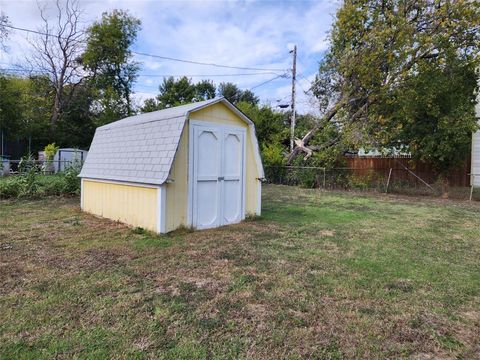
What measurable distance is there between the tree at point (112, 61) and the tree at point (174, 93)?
2.16 meters

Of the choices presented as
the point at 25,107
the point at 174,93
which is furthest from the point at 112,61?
the point at 25,107

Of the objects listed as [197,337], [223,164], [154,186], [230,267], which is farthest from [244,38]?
[197,337]

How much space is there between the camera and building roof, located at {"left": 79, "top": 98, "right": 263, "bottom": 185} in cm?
545

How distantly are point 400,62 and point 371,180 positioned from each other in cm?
492

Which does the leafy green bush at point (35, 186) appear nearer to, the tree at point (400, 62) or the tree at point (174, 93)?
the tree at point (400, 62)

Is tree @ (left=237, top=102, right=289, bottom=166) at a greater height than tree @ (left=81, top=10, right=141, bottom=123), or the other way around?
tree @ (left=81, top=10, right=141, bottom=123)

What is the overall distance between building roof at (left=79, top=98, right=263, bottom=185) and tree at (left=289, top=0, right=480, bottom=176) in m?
8.41

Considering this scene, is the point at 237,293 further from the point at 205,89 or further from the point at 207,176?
the point at 205,89

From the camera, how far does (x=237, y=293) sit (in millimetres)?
3129

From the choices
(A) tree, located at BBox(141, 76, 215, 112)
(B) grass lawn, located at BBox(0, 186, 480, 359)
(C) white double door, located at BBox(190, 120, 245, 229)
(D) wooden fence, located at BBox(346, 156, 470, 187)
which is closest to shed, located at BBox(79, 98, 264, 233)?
(C) white double door, located at BBox(190, 120, 245, 229)

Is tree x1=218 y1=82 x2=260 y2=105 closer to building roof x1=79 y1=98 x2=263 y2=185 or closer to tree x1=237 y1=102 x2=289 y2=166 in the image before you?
tree x1=237 y1=102 x2=289 y2=166

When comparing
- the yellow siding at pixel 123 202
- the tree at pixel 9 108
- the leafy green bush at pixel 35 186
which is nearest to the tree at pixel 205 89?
the tree at pixel 9 108

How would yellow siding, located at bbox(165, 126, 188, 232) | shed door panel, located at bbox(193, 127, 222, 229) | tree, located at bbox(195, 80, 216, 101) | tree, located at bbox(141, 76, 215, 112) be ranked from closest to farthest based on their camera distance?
yellow siding, located at bbox(165, 126, 188, 232) → shed door panel, located at bbox(193, 127, 222, 229) → tree, located at bbox(141, 76, 215, 112) → tree, located at bbox(195, 80, 216, 101)

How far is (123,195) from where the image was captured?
6297mm
